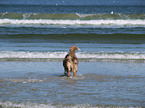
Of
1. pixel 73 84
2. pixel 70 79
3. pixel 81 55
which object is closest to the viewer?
pixel 73 84

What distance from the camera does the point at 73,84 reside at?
331 inches

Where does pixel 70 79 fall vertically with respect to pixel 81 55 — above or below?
above

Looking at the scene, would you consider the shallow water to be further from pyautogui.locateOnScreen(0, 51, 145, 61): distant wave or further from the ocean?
pyautogui.locateOnScreen(0, 51, 145, 61): distant wave

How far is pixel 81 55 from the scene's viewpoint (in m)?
13.3

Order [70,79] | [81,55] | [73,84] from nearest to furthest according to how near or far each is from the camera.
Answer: [73,84] → [70,79] → [81,55]

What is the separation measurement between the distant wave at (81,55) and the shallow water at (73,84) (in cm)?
120

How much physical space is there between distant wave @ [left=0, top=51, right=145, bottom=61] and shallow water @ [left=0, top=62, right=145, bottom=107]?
1.20 metres

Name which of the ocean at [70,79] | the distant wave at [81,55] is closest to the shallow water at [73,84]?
the ocean at [70,79]

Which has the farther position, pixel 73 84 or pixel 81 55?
pixel 81 55

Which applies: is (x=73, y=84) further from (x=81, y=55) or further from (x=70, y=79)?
(x=81, y=55)

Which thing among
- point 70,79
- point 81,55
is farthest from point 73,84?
point 81,55

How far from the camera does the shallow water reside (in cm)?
687

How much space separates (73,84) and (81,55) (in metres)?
4.93

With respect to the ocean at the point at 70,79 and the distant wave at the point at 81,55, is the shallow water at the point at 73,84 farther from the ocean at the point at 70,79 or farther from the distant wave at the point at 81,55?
the distant wave at the point at 81,55
